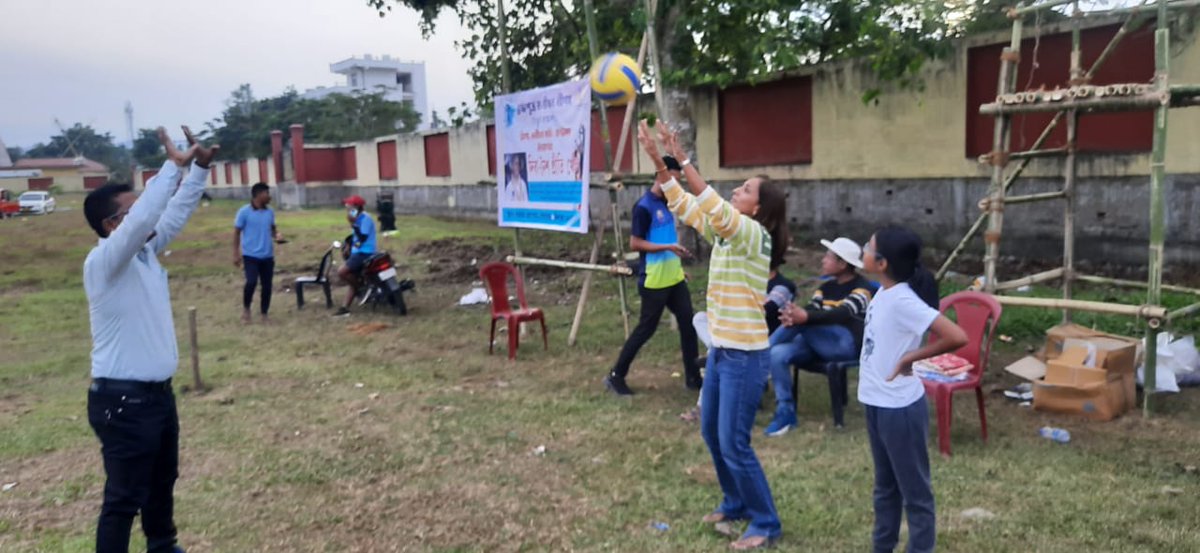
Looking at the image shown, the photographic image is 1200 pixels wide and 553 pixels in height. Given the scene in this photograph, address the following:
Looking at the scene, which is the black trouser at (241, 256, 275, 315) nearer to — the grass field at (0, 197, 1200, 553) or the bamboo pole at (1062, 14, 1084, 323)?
the grass field at (0, 197, 1200, 553)

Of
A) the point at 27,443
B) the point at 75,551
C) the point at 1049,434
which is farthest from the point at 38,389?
the point at 1049,434

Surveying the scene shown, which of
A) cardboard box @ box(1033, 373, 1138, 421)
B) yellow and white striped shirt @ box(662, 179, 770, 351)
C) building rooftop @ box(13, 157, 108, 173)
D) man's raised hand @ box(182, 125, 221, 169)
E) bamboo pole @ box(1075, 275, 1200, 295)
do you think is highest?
building rooftop @ box(13, 157, 108, 173)

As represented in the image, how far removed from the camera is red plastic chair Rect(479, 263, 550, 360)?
7680 millimetres

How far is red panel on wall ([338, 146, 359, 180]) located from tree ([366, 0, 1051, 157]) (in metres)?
23.3

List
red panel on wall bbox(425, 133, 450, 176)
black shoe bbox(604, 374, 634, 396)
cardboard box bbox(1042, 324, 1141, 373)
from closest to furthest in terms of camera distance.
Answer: cardboard box bbox(1042, 324, 1141, 373) < black shoe bbox(604, 374, 634, 396) < red panel on wall bbox(425, 133, 450, 176)

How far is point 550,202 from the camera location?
25.5 ft

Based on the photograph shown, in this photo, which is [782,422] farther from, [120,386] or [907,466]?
[120,386]

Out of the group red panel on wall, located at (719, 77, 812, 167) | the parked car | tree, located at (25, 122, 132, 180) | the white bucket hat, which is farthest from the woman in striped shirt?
tree, located at (25, 122, 132, 180)

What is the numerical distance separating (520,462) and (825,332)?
2.01 m

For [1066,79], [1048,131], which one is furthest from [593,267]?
[1066,79]

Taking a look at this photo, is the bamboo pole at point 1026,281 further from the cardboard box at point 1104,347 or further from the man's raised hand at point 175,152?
the man's raised hand at point 175,152

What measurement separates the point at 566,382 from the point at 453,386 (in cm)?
90

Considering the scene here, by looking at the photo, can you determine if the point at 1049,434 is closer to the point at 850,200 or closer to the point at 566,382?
the point at 566,382

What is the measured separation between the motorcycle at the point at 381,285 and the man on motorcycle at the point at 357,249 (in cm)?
8
